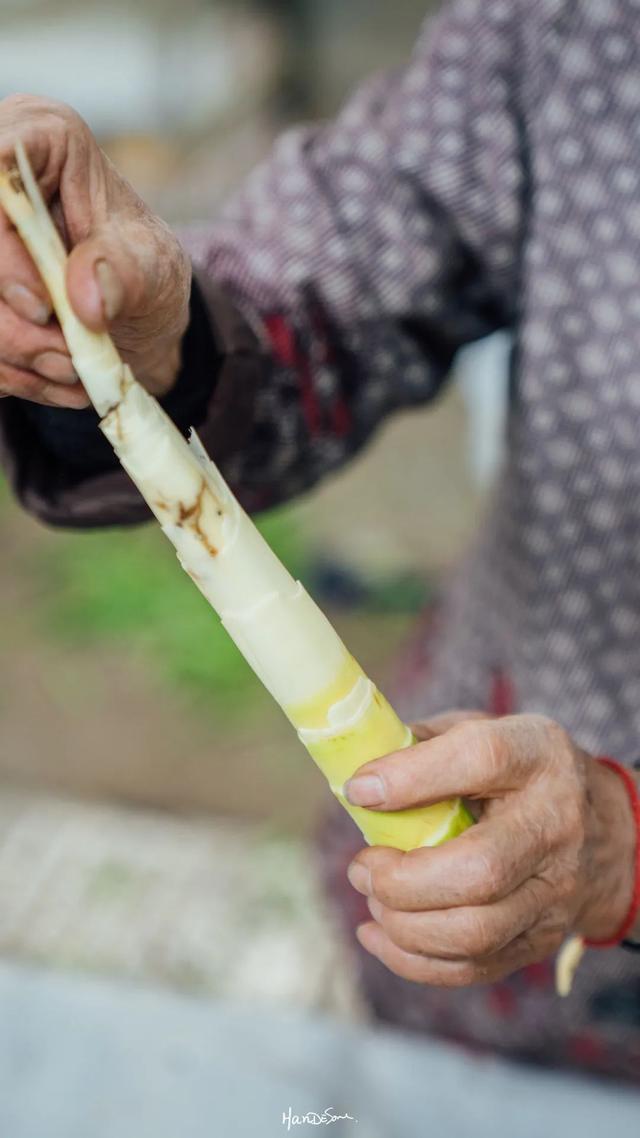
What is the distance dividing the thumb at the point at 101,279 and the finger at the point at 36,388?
58 mm

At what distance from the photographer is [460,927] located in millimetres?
607

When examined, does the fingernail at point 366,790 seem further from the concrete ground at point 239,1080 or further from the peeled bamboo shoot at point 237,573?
the concrete ground at point 239,1080

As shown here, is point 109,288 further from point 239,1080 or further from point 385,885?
point 239,1080

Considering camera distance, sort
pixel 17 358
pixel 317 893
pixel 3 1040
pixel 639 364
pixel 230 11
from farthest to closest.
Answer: pixel 230 11 < pixel 317 893 < pixel 3 1040 < pixel 639 364 < pixel 17 358

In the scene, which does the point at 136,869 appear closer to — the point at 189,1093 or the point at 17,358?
the point at 189,1093

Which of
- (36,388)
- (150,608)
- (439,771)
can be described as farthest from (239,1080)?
(150,608)

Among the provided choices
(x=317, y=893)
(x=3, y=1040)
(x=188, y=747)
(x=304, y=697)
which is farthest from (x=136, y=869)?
(x=304, y=697)

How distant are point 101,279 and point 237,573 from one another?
0.16 metres

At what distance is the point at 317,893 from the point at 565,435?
0.84 meters

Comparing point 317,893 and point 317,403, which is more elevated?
point 317,403

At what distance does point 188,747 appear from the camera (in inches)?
96.4

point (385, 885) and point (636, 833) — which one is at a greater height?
point (385, 885)

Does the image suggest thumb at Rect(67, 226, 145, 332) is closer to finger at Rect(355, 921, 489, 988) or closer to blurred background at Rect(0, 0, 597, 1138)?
finger at Rect(355, 921, 489, 988)

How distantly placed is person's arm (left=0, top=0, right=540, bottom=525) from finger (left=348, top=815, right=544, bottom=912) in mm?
414
